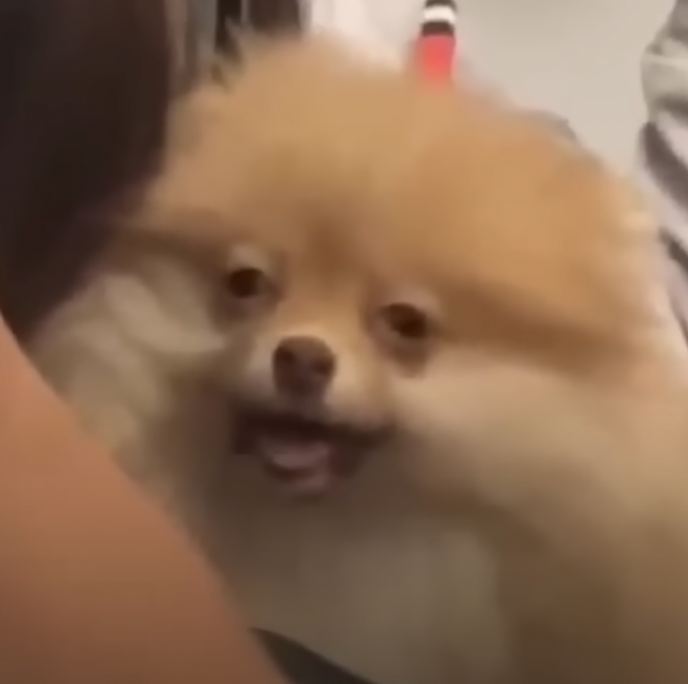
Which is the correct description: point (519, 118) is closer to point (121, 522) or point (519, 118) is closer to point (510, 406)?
point (510, 406)

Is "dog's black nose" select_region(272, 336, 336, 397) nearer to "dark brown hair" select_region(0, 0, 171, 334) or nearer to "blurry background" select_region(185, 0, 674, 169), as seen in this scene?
"dark brown hair" select_region(0, 0, 171, 334)

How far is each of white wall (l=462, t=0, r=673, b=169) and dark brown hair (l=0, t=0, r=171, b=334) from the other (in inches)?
15.9

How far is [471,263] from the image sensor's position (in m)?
0.44

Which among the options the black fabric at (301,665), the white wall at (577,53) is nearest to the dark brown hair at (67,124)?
the black fabric at (301,665)

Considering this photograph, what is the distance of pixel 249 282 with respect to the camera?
17.8 inches

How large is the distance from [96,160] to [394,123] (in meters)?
0.11

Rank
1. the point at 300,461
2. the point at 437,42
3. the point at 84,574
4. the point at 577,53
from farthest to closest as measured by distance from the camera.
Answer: the point at 577,53 → the point at 437,42 → the point at 300,461 → the point at 84,574

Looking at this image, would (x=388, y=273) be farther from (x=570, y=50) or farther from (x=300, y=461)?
(x=570, y=50)

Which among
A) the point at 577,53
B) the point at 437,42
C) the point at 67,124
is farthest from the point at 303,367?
the point at 577,53

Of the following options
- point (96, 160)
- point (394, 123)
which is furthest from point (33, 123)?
point (394, 123)

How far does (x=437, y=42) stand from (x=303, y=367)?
0.28 meters

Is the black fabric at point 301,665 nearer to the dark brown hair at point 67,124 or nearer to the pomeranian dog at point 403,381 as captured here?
the pomeranian dog at point 403,381

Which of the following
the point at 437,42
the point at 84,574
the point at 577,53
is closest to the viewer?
the point at 84,574

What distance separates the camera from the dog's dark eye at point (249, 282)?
1.48 ft
